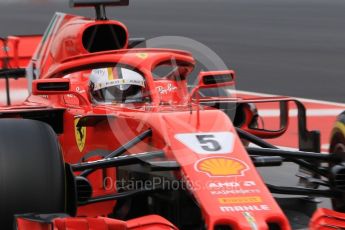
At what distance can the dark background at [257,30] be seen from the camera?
17391mm

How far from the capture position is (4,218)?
586 centimetres

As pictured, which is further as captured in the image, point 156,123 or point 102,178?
point 102,178

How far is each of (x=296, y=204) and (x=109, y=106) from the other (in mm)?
1751

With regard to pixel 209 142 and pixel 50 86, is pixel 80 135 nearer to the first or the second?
pixel 50 86

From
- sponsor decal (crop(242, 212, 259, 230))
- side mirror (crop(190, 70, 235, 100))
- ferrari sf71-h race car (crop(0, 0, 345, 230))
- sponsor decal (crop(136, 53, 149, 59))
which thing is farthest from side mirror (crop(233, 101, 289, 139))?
sponsor decal (crop(242, 212, 259, 230))

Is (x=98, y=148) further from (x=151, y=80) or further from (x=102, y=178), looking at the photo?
(x=151, y=80)

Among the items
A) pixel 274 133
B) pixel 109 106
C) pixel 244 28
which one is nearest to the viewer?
pixel 109 106

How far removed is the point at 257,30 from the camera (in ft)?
86.9

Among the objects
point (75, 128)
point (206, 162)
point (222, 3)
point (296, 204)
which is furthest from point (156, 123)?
point (222, 3)

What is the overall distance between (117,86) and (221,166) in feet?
6.89

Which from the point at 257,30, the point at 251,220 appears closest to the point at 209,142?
the point at 251,220

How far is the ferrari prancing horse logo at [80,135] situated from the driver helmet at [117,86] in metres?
0.53

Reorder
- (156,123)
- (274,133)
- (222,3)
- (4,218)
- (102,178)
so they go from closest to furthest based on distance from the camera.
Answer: (4,218) → (156,123) → (102,178) → (274,133) → (222,3)

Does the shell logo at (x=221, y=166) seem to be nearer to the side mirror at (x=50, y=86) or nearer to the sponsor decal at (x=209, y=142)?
the sponsor decal at (x=209, y=142)
